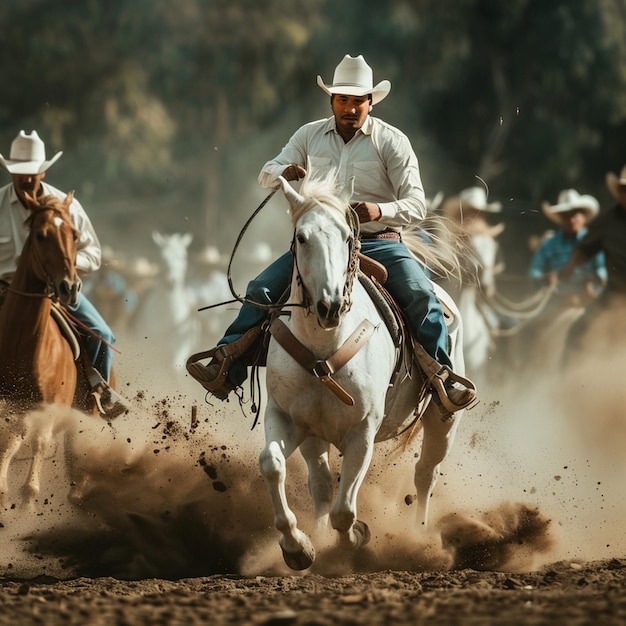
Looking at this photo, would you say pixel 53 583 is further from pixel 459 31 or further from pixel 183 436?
pixel 459 31

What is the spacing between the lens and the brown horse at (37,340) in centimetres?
902

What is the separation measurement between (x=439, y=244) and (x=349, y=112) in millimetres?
1146

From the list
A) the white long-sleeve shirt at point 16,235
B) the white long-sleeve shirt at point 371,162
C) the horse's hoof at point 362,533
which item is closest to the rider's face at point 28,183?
the white long-sleeve shirt at point 16,235

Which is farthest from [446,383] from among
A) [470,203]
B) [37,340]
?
[470,203]

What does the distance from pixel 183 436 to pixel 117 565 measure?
1240mm

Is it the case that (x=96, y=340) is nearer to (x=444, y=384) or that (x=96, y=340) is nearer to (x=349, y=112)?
(x=349, y=112)

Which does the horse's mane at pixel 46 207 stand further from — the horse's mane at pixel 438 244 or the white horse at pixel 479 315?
the white horse at pixel 479 315

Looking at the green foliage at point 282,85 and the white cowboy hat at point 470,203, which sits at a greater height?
the green foliage at point 282,85

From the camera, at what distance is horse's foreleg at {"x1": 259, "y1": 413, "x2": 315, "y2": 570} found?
691 centimetres

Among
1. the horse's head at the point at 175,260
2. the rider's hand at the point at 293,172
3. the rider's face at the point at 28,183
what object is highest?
the horse's head at the point at 175,260

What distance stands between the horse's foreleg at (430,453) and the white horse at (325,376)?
964 mm

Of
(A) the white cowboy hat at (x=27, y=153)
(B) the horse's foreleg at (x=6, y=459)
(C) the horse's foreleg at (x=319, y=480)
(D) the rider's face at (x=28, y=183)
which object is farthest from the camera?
(A) the white cowboy hat at (x=27, y=153)

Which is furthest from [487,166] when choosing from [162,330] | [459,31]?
[162,330]

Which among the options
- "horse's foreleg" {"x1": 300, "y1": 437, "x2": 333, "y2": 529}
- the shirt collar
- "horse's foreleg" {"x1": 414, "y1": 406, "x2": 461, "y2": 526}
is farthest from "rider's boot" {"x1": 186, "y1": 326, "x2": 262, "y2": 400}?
"horse's foreleg" {"x1": 414, "y1": 406, "x2": 461, "y2": 526}
